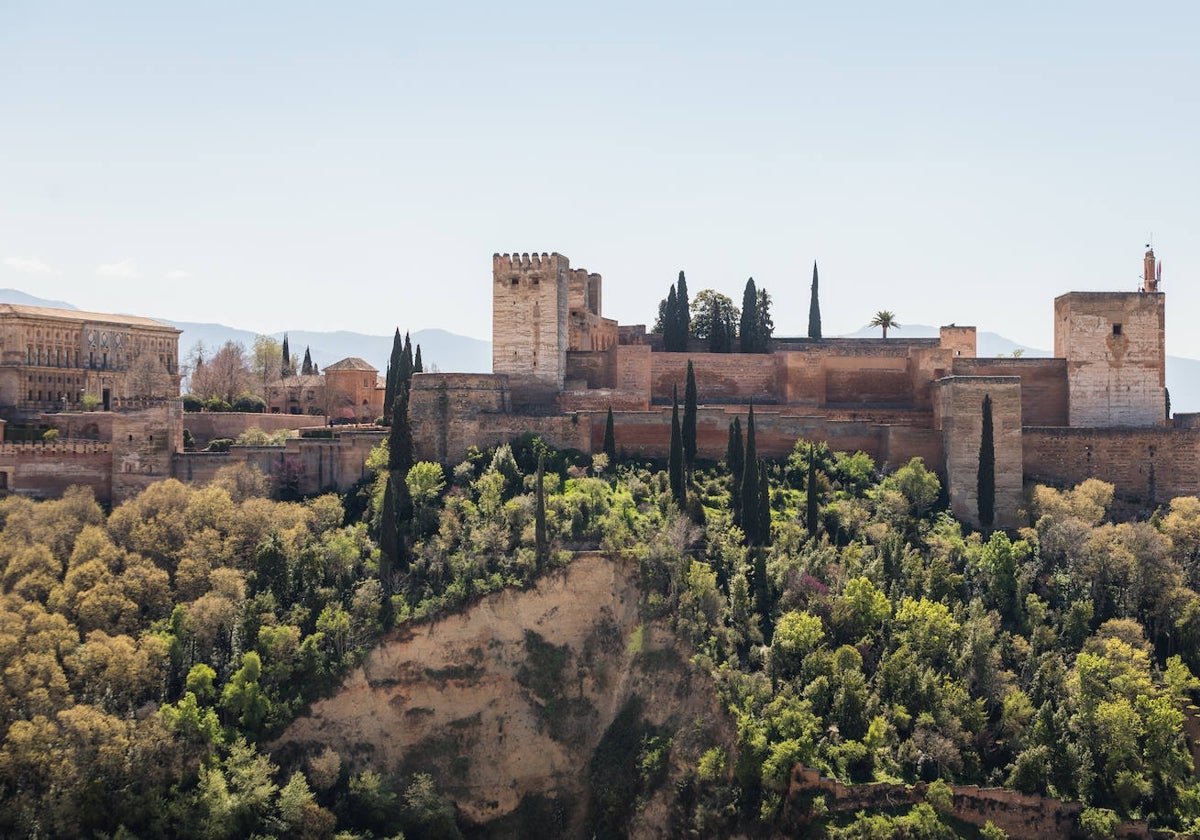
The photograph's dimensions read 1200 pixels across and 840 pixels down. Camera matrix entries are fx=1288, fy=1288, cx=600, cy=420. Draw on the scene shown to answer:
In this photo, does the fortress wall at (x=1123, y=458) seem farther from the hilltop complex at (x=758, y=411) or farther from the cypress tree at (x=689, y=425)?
the cypress tree at (x=689, y=425)

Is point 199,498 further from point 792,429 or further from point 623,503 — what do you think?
point 792,429

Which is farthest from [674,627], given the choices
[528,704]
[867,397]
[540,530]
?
[867,397]

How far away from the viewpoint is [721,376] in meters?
42.6

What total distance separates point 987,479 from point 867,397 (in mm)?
7225

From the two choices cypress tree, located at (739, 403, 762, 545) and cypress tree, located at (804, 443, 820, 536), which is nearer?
cypress tree, located at (739, 403, 762, 545)

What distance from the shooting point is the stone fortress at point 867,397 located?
119 ft

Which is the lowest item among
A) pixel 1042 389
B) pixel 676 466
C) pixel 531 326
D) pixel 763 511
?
pixel 763 511

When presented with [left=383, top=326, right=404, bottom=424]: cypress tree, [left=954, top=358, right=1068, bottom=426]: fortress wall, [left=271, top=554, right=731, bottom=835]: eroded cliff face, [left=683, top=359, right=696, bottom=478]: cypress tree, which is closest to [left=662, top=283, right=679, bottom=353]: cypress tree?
[left=683, top=359, right=696, bottom=478]: cypress tree

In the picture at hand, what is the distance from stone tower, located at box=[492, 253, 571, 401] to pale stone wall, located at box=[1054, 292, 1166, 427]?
1541 centimetres

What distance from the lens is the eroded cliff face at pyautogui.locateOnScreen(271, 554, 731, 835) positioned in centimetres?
2977

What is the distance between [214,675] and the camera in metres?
29.2

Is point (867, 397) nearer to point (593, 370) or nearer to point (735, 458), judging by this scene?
point (735, 458)

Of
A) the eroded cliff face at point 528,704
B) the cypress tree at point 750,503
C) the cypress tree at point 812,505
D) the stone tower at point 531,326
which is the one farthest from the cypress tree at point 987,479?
the stone tower at point 531,326

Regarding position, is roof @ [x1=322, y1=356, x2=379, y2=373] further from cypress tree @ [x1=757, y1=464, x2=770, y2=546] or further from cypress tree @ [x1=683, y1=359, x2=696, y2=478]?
cypress tree @ [x1=757, y1=464, x2=770, y2=546]
